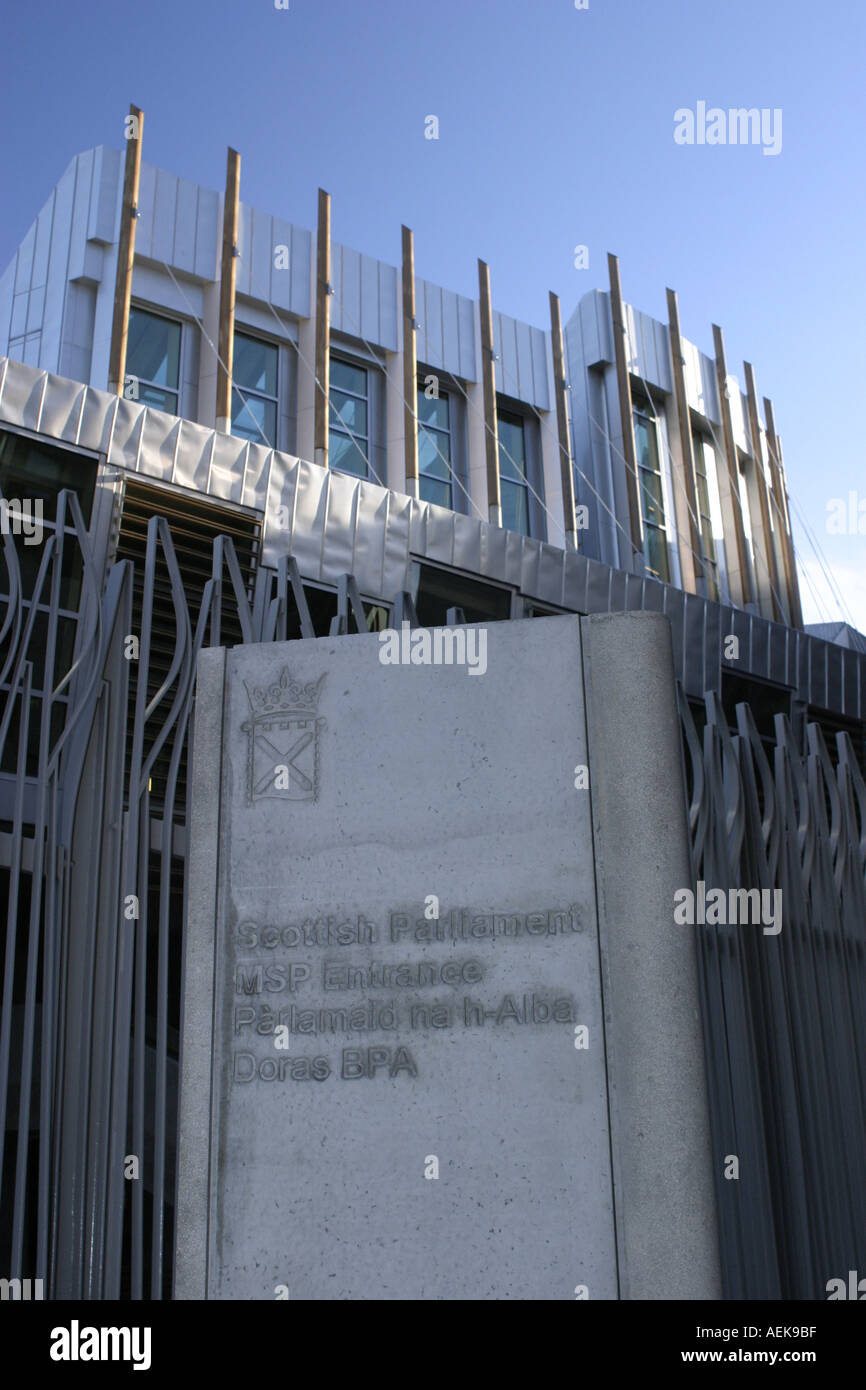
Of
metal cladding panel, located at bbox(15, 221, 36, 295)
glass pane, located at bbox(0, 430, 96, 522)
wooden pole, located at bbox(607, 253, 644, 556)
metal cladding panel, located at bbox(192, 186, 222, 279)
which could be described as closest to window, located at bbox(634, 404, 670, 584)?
wooden pole, located at bbox(607, 253, 644, 556)

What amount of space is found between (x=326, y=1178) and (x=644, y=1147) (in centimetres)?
105

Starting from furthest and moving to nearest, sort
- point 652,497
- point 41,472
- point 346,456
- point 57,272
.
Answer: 1. point 652,497
2. point 346,456
3. point 57,272
4. point 41,472

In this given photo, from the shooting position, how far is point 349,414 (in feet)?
55.7

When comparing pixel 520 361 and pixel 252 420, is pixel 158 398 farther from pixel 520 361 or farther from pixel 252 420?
pixel 520 361

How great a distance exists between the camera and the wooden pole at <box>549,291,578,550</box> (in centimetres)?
1836

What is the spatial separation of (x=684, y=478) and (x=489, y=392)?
4339 millimetres

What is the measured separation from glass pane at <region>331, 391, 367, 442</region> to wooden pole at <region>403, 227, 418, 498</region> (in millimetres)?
597

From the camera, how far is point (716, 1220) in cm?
413

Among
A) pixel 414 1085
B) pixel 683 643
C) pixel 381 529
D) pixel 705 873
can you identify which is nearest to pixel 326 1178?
pixel 414 1085

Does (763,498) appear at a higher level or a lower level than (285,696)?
higher

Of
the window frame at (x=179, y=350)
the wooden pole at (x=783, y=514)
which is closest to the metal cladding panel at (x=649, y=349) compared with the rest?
the wooden pole at (x=783, y=514)

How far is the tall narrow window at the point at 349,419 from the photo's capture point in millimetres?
16609

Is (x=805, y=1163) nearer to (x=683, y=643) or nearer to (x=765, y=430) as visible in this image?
(x=683, y=643)

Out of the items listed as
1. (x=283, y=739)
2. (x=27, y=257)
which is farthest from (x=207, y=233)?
(x=283, y=739)
